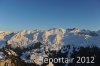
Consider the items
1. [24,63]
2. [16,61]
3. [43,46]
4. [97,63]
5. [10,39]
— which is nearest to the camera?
[97,63]

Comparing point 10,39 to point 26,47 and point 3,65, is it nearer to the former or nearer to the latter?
point 26,47

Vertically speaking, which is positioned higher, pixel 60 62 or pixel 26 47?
pixel 26 47

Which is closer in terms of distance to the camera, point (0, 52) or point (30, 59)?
point (0, 52)

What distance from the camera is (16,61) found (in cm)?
1021

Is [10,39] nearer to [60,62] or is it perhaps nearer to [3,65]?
[3,65]

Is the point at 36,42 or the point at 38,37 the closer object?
the point at 36,42

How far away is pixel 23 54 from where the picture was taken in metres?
11.9

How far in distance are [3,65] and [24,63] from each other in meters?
2.38

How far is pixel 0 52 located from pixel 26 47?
13.1 ft

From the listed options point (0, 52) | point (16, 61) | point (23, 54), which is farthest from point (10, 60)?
point (23, 54)

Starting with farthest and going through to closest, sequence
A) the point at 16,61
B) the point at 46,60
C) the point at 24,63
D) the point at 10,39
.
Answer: the point at 10,39 < the point at 24,63 < the point at 16,61 < the point at 46,60

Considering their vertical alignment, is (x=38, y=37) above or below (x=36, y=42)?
above

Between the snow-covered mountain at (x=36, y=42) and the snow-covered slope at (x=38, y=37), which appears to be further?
the snow-covered slope at (x=38, y=37)

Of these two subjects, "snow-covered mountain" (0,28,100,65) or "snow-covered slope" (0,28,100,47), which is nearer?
"snow-covered mountain" (0,28,100,65)
